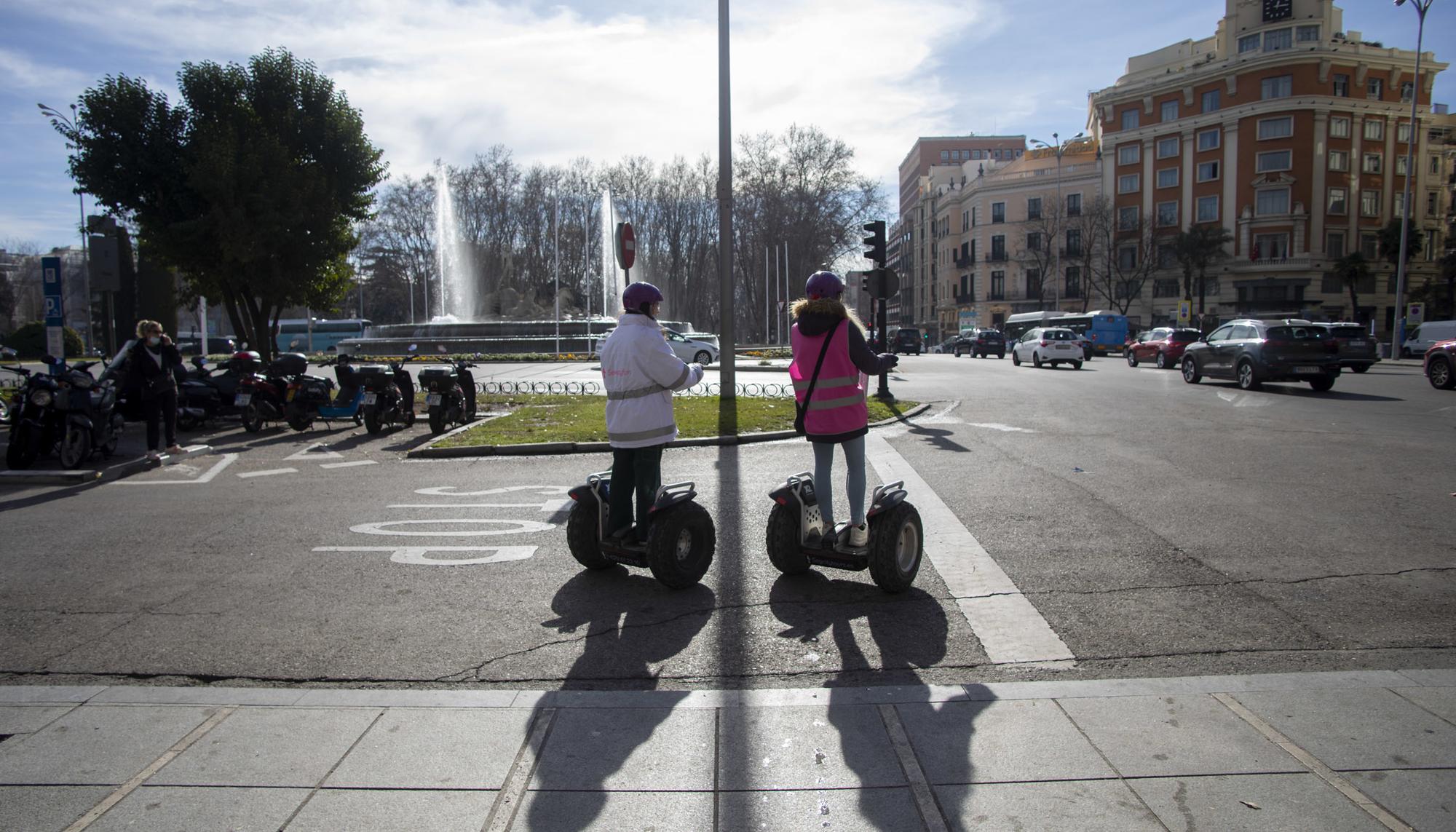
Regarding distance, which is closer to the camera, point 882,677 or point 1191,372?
point 882,677

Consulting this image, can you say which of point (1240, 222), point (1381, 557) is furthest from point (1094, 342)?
point (1381, 557)

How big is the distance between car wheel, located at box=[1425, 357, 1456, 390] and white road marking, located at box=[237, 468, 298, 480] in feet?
73.1

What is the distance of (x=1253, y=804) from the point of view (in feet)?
9.45

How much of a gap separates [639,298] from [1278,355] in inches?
733

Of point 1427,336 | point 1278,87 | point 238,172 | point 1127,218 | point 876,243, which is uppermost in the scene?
point 1278,87

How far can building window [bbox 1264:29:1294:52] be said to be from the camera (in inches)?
2516

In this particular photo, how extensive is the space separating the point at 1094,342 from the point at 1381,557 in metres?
51.7

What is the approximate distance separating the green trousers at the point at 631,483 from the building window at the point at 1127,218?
73.5 metres

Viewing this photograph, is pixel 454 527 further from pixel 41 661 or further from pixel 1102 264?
pixel 1102 264

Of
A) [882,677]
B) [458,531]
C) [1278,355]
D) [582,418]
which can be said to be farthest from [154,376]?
[1278,355]

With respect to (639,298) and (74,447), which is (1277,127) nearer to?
(639,298)

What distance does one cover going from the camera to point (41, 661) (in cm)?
437

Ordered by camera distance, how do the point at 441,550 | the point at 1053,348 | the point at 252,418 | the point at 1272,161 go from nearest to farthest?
the point at 441,550 → the point at 252,418 → the point at 1053,348 → the point at 1272,161

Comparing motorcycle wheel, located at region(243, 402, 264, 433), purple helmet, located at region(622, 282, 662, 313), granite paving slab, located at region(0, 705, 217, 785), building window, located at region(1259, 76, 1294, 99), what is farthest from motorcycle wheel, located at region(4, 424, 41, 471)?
building window, located at region(1259, 76, 1294, 99)
